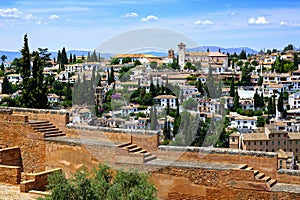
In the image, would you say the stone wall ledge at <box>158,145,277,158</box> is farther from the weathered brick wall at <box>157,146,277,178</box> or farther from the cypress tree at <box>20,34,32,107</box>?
the cypress tree at <box>20,34,32,107</box>

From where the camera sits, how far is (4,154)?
9.52 metres

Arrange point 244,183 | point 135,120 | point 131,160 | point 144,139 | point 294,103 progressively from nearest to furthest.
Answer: point 244,183 < point 131,160 < point 144,139 < point 135,120 < point 294,103

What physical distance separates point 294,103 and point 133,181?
3117 inches

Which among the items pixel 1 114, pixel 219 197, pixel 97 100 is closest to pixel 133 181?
pixel 219 197

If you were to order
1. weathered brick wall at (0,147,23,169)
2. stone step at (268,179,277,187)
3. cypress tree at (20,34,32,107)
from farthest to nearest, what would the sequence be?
cypress tree at (20,34,32,107) < weathered brick wall at (0,147,23,169) < stone step at (268,179,277,187)

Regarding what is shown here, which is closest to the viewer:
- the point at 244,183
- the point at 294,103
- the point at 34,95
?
the point at 244,183

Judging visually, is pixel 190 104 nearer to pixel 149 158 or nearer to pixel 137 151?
pixel 137 151

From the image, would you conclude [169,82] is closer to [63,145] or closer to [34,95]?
[63,145]

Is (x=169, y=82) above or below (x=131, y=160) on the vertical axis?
above

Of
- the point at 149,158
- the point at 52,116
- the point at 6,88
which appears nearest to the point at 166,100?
the point at 149,158

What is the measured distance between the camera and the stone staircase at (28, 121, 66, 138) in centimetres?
990

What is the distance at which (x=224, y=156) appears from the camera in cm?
831

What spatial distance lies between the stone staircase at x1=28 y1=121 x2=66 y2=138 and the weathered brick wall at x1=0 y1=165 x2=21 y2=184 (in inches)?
59.8

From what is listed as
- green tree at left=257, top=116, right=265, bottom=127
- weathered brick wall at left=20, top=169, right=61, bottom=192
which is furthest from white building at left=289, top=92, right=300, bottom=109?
weathered brick wall at left=20, top=169, right=61, bottom=192
